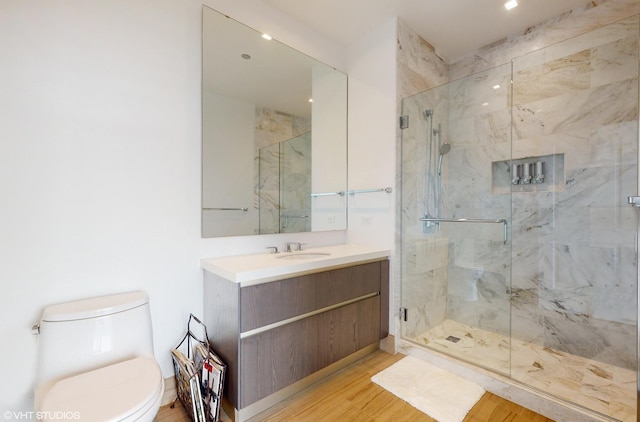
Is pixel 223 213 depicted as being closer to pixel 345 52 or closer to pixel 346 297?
pixel 346 297

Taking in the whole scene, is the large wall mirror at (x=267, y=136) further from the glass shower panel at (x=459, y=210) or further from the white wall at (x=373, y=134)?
the glass shower panel at (x=459, y=210)

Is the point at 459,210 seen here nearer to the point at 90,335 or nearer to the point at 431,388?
the point at 431,388

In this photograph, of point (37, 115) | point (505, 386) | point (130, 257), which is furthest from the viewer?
point (505, 386)

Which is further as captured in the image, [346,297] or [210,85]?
[346,297]

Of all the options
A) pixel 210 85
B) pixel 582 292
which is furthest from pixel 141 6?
pixel 582 292

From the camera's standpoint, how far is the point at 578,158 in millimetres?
2164

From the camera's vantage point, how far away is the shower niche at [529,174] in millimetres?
2297

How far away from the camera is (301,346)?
172 cm

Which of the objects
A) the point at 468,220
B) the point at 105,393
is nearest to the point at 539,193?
the point at 468,220

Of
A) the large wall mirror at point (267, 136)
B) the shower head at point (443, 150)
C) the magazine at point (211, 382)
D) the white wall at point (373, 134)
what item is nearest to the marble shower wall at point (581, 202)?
the shower head at point (443, 150)

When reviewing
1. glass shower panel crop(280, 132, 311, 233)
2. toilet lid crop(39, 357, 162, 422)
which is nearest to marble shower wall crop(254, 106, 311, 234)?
glass shower panel crop(280, 132, 311, 233)

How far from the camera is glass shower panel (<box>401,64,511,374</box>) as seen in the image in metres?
2.41

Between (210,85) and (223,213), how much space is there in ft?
2.78

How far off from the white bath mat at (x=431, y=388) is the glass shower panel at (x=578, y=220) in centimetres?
37
